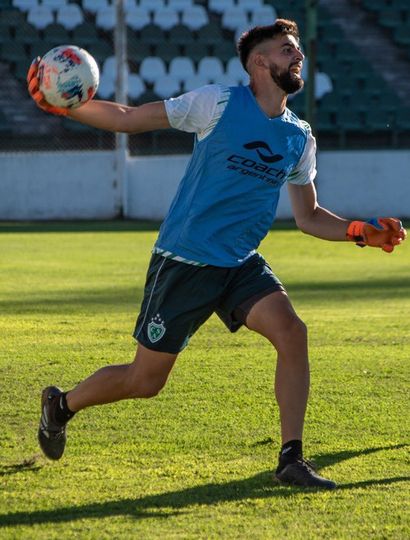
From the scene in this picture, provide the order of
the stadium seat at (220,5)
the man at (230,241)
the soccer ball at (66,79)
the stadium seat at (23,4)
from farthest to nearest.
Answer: the stadium seat at (220,5) → the stadium seat at (23,4) → the man at (230,241) → the soccer ball at (66,79)

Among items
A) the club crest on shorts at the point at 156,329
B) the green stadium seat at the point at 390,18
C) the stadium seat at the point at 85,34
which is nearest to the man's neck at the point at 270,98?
the club crest on shorts at the point at 156,329

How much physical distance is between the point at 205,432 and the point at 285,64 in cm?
191

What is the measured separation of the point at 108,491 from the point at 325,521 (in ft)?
3.10

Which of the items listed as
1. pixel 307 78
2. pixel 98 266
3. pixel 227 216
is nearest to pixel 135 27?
pixel 307 78

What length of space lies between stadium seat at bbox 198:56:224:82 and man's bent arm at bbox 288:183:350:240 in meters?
19.7

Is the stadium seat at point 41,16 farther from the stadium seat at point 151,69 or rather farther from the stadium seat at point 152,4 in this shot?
the stadium seat at point 151,69

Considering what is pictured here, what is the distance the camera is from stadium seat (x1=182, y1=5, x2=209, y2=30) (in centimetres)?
2567

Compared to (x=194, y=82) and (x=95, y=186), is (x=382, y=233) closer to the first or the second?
(x=95, y=186)

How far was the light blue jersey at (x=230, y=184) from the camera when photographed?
539 cm

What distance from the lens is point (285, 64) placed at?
216 inches

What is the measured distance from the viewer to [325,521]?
4.64 m

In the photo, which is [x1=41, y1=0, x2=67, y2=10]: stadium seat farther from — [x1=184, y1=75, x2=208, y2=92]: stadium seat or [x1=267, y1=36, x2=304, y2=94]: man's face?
[x1=267, y1=36, x2=304, y2=94]: man's face

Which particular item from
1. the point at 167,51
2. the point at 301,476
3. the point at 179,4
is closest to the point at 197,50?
the point at 167,51

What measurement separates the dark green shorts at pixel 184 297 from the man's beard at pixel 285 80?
846mm
